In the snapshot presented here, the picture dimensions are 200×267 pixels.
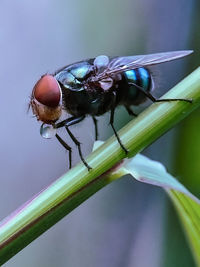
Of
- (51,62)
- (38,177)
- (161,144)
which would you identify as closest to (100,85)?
(161,144)

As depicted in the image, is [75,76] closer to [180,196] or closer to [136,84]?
[136,84]

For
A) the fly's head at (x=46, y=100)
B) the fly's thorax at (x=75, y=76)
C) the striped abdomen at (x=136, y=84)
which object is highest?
the fly's head at (x=46, y=100)

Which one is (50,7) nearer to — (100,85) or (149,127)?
(100,85)

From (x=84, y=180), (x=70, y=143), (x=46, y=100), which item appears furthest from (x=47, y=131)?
(x=70, y=143)

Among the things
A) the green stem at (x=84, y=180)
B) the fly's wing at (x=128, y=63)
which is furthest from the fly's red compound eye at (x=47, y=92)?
the green stem at (x=84, y=180)

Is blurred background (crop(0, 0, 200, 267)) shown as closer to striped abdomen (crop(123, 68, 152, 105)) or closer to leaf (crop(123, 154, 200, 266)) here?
striped abdomen (crop(123, 68, 152, 105))

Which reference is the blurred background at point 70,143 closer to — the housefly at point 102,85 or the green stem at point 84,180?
the housefly at point 102,85
